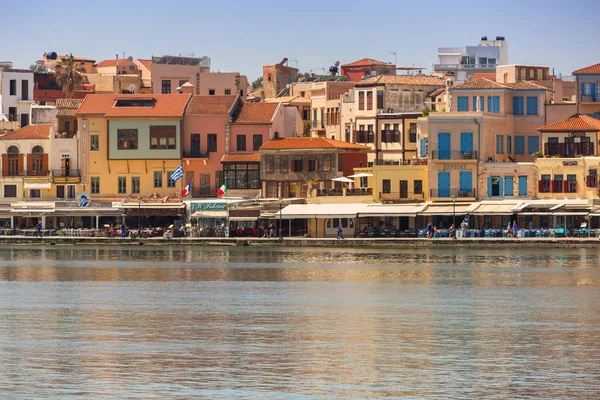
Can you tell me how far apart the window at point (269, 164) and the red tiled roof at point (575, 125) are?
1726 centimetres

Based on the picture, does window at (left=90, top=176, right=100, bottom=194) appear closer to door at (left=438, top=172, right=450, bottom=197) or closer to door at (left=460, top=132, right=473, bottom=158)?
door at (left=438, top=172, right=450, bottom=197)

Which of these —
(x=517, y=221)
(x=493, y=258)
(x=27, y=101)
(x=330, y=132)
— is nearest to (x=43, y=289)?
(x=493, y=258)

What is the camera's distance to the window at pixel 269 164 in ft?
320

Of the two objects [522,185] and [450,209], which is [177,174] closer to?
[450,209]

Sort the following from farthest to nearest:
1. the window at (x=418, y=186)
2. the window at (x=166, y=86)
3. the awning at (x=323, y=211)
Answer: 1. the window at (x=166, y=86)
2. the window at (x=418, y=186)
3. the awning at (x=323, y=211)

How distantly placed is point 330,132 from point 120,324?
57.9 metres

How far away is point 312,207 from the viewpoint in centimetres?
9256

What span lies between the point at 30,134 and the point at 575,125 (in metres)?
36.0

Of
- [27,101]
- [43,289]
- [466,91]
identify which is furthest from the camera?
[27,101]

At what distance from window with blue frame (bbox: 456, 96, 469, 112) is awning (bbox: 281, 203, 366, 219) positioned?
341 inches

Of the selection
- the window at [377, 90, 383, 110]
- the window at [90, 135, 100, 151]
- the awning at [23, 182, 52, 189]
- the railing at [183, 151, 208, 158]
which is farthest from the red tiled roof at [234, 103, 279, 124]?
the awning at [23, 182, 52, 189]

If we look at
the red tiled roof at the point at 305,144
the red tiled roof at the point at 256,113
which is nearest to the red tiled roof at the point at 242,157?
the red tiled roof at the point at 305,144

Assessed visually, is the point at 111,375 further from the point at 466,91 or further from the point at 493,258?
the point at 466,91

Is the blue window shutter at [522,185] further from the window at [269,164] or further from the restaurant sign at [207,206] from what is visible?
the restaurant sign at [207,206]
